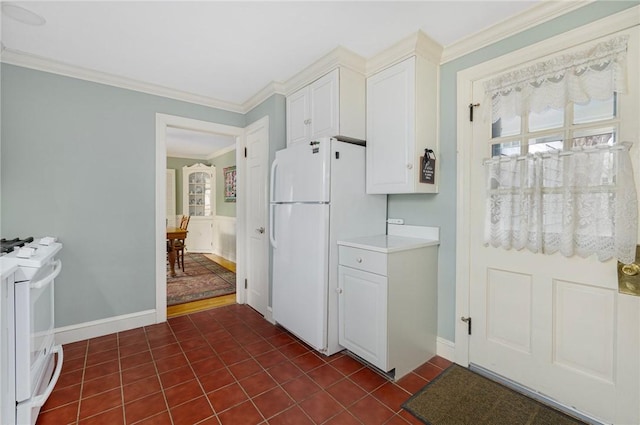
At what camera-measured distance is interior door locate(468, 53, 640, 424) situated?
150 cm

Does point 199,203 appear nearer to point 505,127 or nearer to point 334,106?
point 334,106

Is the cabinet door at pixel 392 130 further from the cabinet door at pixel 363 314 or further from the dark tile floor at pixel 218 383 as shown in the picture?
the dark tile floor at pixel 218 383

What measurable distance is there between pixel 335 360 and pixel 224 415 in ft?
2.92

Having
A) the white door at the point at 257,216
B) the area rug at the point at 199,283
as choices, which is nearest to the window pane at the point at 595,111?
the white door at the point at 257,216

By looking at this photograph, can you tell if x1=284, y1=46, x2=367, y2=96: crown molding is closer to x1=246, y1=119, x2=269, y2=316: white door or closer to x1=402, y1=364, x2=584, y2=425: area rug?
x1=246, y1=119, x2=269, y2=316: white door

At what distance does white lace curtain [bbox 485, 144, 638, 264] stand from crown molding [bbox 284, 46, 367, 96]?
4.29 feet

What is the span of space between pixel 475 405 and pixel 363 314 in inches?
32.7

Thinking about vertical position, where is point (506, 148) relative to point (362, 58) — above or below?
below

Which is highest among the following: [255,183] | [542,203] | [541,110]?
[541,110]

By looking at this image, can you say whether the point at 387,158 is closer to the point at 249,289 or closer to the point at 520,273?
the point at 520,273

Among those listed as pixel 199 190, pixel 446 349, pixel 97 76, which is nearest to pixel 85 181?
pixel 97 76

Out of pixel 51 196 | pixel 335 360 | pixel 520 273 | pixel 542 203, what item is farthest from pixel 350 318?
pixel 51 196

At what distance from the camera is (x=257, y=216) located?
3.24m

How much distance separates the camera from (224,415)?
5.35 ft
